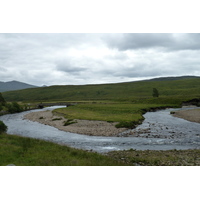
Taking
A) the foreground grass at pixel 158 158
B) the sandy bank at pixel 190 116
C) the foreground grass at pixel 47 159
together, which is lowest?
the foreground grass at pixel 158 158

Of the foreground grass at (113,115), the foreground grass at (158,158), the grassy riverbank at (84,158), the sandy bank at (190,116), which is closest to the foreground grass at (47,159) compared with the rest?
the grassy riverbank at (84,158)

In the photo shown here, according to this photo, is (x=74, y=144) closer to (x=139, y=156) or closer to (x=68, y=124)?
(x=139, y=156)

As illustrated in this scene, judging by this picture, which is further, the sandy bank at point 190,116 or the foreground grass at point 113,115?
the sandy bank at point 190,116

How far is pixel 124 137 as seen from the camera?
38.8 metres

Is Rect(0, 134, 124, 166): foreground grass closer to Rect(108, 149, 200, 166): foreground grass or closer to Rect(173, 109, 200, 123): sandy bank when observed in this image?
Rect(108, 149, 200, 166): foreground grass

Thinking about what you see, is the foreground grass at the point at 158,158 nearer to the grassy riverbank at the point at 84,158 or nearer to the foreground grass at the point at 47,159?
the grassy riverbank at the point at 84,158

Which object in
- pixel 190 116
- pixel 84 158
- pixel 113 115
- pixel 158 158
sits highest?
pixel 113 115

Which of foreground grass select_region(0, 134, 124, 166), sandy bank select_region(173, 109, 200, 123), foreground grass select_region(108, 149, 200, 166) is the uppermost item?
sandy bank select_region(173, 109, 200, 123)

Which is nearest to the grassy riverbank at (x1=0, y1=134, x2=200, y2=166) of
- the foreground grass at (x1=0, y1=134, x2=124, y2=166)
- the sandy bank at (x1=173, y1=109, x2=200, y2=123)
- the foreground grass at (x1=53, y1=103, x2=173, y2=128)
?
the foreground grass at (x1=0, y1=134, x2=124, y2=166)

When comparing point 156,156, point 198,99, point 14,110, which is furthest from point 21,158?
point 198,99

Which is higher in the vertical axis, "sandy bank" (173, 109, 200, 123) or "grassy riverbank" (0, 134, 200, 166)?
"sandy bank" (173, 109, 200, 123)

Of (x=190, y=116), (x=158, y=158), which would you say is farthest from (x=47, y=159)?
(x=190, y=116)

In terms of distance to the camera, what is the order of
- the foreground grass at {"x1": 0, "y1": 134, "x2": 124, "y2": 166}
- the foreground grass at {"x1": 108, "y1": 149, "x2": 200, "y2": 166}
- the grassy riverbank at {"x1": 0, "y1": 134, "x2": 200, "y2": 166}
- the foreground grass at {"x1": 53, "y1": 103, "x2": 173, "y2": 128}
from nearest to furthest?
1. the foreground grass at {"x1": 0, "y1": 134, "x2": 124, "y2": 166}
2. the grassy riverbank at {"x1": 0, "y1": 134, "x2": 200, "y2": 166}
3. the foreground grass at {"x1": 108, "y1": 149, "x2": 200, "y2": 166}
4. the foreground grass at {"x1": 53, "y1": 103, "x2": 173, "y2": 128}

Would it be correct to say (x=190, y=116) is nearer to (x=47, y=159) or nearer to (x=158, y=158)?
(x=158, y=158)
